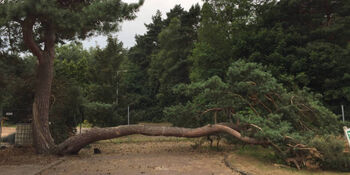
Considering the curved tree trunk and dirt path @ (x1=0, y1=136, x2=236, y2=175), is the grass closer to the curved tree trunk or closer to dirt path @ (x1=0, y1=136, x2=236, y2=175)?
dirt path @ (x1=0, y1=136, x2=236, y2=175)

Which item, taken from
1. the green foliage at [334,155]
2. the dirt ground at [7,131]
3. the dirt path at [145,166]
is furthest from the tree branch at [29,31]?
the green foliage at [334,155]

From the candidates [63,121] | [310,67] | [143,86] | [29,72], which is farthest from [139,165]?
[143,86]

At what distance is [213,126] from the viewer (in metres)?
9.89

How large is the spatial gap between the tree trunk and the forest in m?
0.04

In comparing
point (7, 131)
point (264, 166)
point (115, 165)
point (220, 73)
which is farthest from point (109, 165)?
point (220, 73)

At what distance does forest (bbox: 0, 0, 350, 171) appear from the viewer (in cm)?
819

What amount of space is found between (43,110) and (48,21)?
3369 millimetres

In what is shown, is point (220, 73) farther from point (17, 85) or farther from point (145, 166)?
point (145, 166)

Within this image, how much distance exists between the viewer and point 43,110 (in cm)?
1006

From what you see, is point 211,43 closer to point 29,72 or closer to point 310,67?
point 310,67

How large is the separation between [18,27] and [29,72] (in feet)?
7.17

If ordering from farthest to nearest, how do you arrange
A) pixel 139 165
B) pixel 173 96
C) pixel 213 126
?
1. pixel 173 96
2. pixel 213 126
3. pixel 139 165

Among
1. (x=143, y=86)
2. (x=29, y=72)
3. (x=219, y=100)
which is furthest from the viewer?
(x=143, y=86)

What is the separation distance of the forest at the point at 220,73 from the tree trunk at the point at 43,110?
4cm
